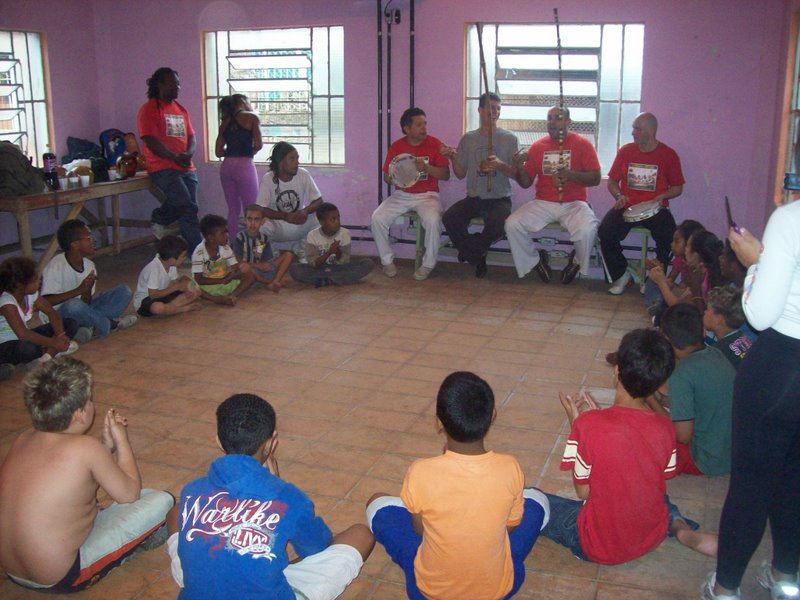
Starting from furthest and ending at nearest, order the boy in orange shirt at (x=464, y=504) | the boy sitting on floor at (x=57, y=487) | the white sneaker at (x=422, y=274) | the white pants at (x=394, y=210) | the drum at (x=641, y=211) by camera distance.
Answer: the white pants at (x=394, y=210)
the white sneaker at (x=422, y=274)
the drum at (x=641, y=211)
the boy sitting on floor at (x=57, y=487)
the boy in orange shirt at (x=464, y=504)

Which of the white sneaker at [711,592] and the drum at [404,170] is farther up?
the drum at [404,170]

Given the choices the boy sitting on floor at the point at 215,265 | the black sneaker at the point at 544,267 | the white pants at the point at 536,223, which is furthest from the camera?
the black sneaker at the point at 544,267

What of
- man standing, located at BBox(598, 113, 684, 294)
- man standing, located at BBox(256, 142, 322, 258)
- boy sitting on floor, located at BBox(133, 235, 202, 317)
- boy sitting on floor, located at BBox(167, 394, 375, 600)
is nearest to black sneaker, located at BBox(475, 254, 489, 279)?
man standing, located at BBox(598, 113, 684, 294)

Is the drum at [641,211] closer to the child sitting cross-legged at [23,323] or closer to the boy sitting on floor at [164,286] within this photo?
the boy sitting on floor at [164,286]

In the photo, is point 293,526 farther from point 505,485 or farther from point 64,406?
point 64,406

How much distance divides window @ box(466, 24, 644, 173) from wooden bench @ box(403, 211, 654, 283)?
2.39 ft

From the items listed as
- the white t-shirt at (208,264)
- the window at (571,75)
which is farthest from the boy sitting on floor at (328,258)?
the window at (571,75)

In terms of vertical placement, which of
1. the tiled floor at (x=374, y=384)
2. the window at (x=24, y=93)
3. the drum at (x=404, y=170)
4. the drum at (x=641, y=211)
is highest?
the window at (x=24, y=93)

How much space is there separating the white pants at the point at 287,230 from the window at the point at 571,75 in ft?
5.87

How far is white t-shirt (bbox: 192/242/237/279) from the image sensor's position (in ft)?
19.8

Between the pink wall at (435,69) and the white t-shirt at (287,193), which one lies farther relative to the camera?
the white t-shirt at (287,193)

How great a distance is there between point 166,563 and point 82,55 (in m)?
6.44

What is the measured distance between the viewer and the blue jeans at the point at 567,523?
9.23 feet

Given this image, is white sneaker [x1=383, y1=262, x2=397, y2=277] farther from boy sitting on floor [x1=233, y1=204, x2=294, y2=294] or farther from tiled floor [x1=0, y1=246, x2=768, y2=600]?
boy sitting on floor [x1=233, y1=204, x2=294, y2=294]
